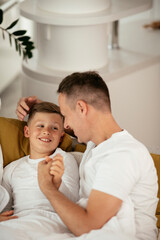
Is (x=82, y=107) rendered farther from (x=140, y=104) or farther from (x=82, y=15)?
(x=140, y=104)

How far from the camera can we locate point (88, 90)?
1.73 metres

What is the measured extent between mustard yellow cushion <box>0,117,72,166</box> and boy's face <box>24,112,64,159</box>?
0.10 meters

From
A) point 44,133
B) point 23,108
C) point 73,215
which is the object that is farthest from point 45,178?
point 23,108

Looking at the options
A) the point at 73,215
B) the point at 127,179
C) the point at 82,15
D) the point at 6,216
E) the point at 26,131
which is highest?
the point at 82,15

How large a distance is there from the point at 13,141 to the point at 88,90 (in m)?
0.71

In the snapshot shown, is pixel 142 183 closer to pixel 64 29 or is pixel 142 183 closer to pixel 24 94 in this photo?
pixel 64 29

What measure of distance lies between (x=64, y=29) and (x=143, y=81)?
78 cm

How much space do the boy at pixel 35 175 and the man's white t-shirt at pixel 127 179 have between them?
209 mm

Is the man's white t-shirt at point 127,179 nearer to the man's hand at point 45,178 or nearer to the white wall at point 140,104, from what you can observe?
the man's hand at point 45,178

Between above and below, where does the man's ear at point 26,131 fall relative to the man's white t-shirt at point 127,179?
below

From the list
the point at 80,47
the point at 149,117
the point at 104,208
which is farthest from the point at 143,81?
the point at 104,208

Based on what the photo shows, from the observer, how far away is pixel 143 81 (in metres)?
3.31

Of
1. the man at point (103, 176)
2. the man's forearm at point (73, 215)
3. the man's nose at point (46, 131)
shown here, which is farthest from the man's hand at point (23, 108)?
the man's forearm at point (73, 215)

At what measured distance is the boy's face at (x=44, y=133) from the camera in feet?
6.91
